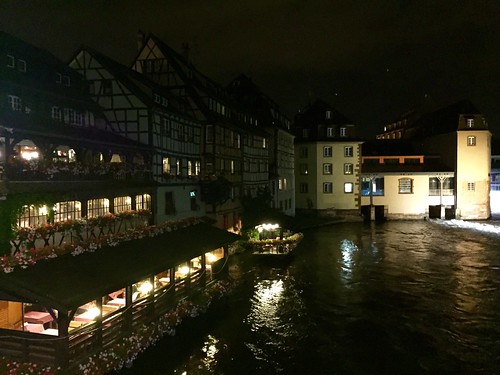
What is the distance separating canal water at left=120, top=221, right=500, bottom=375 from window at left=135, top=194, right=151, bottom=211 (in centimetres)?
804

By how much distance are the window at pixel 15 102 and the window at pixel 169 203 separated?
11.9 meters

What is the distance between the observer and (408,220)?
214 ft

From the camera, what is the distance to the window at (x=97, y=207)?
916 inches

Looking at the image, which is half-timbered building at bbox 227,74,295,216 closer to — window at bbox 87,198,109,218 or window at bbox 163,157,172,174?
window at bbox 163,157,172,174

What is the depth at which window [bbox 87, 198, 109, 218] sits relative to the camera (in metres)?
23.3

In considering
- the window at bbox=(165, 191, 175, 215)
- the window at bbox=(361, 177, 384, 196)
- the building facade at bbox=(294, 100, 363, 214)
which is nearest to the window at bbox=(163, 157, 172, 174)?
the window at bbox=(165, 191, 175, 215)

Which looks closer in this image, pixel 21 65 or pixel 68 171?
pixel 68 171

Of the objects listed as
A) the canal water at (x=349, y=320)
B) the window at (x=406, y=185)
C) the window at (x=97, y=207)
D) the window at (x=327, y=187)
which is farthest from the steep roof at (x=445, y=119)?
the window at (x=97, y=207)

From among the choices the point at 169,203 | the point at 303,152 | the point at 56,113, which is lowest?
the point at 169,203

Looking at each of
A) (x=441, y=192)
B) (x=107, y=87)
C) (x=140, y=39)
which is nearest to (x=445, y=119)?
(x=441, y=192)

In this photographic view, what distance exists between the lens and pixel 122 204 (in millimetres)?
26188

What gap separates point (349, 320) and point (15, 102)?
66.9ft

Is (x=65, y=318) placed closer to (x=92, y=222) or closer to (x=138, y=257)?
(x=138, y=257)

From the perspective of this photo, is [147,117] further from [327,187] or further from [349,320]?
[327,187]
